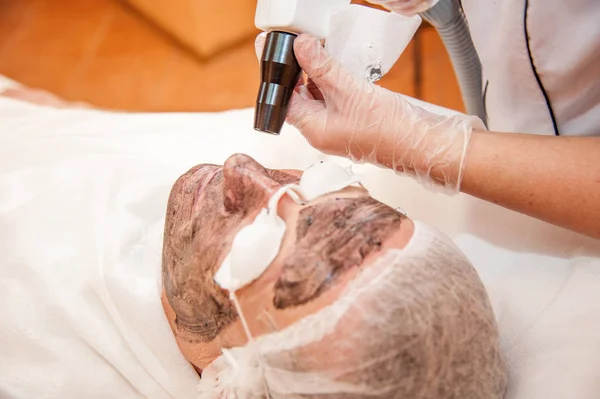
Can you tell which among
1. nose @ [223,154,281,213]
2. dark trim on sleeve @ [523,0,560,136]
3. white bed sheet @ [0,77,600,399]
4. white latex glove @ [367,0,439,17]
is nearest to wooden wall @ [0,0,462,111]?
white bed sheet @ [0,77,600,399]

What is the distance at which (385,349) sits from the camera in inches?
27.2

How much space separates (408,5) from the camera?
0.96 meters

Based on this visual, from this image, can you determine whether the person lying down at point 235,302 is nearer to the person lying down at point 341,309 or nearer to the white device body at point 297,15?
the person lying down at point 341,309

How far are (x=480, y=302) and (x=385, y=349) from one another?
172mm

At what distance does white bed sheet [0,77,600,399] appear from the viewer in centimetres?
85

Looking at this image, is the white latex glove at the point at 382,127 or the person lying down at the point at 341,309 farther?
the white latex glove at the point at 382,127

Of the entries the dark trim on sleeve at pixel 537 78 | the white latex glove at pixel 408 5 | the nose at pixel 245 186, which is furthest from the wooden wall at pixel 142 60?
the nose at pixel 245 186

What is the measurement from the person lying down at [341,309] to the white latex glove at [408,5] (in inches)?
14.7

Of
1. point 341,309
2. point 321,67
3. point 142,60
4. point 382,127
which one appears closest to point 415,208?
point 382,127

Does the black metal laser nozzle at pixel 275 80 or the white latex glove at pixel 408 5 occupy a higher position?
the white latex glove at pixel 408 5

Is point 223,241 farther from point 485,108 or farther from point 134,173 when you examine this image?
point 485,108

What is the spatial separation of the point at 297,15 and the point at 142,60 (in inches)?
83.4

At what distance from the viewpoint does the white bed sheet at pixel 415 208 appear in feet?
2.77

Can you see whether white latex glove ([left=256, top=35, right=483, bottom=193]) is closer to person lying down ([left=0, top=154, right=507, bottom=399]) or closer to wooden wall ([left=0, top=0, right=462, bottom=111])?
person lying down ([left=0, top=154, right=507, bottom=399])
